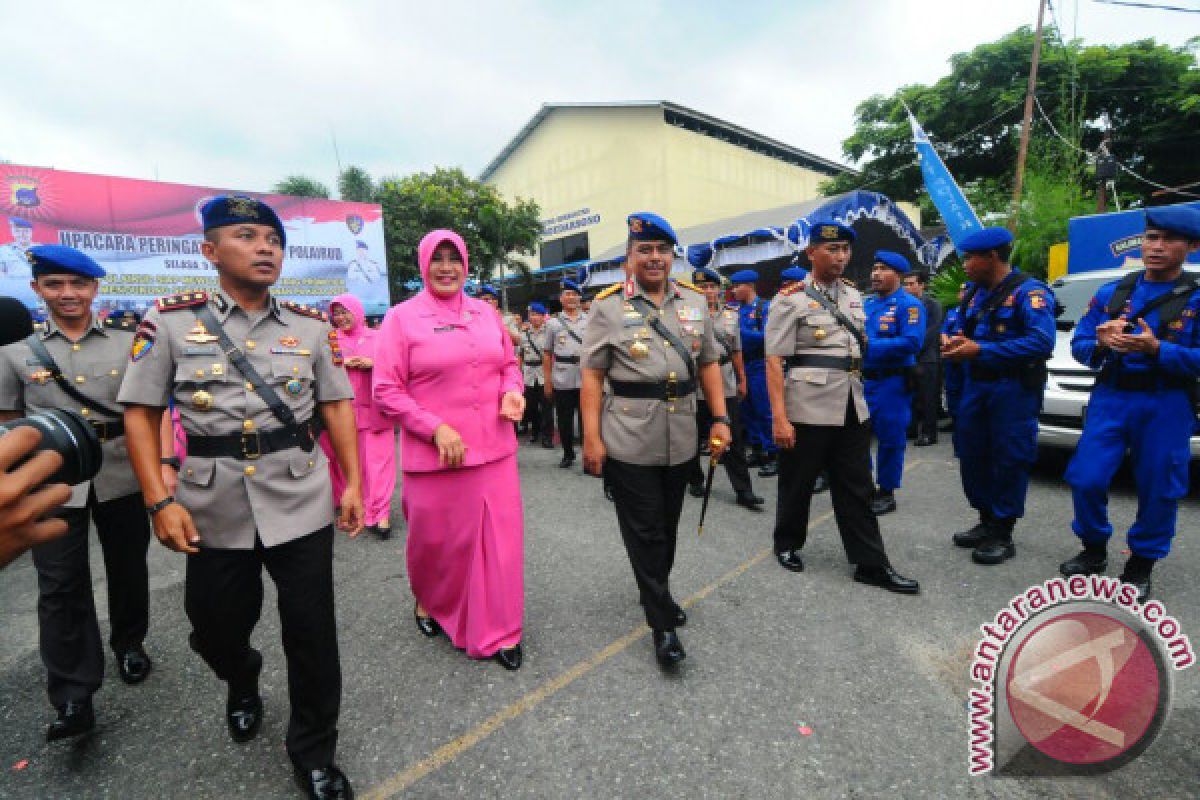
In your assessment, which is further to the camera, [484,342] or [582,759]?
[484,342]

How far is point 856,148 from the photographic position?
25.2m

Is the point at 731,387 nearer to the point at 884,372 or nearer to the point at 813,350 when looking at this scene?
the point at 884,372

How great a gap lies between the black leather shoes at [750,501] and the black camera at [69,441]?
4.30 metres

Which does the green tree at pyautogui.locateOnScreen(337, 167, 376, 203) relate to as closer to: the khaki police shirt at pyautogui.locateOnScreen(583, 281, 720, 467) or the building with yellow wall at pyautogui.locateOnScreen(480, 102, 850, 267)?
the building with yellow wall at pyautogui.locateOnScreen(480, 102, 850, 267)

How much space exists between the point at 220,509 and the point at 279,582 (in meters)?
0.31

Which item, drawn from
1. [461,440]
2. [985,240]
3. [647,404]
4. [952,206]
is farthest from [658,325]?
[952,206]

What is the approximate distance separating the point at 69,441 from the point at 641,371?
1.98 meters

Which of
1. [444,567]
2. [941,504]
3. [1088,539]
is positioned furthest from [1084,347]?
[444,567]

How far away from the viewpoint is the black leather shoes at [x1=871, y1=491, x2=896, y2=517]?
4.38 meters

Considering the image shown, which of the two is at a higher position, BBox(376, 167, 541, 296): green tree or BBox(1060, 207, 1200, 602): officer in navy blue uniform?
BBox(376, 167, 541, 296): green tree

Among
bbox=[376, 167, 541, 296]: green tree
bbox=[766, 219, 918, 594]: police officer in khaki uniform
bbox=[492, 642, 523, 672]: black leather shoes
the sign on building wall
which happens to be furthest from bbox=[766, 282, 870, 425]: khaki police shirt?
bbox=[376, 167, 541, 296]: green tree

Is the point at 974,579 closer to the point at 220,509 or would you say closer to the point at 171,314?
the point at 220,509

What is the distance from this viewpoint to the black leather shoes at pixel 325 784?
1807mm

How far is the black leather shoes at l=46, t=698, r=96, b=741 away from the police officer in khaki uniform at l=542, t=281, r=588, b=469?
460 centimetres
